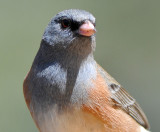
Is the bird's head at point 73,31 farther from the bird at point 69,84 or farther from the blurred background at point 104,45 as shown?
the blurred background at point 104,45

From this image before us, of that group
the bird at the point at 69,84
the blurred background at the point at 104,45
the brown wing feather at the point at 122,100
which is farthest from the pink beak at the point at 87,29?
the blurred background at the point at 104,45

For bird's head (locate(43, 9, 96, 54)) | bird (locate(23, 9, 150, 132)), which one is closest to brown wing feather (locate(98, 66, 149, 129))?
bird (locate(23, 9, 150, 132))

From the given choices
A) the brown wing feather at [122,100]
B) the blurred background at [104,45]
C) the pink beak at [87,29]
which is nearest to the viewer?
the pink beak at [87,29]

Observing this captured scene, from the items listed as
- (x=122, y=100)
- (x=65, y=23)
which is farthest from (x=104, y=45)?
(x=65, y=23)

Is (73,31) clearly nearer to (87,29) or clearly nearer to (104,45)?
(87,29)

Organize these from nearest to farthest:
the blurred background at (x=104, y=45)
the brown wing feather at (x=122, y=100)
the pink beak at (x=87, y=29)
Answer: the pink beak at (x=87, y=29), the brown wing feather at (x=122, y=100), the blurred background at (x=104, y=45)

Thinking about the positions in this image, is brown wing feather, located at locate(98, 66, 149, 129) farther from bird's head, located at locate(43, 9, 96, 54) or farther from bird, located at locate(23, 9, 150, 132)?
bird's head, located at locate(43, 9, 96, 54)
